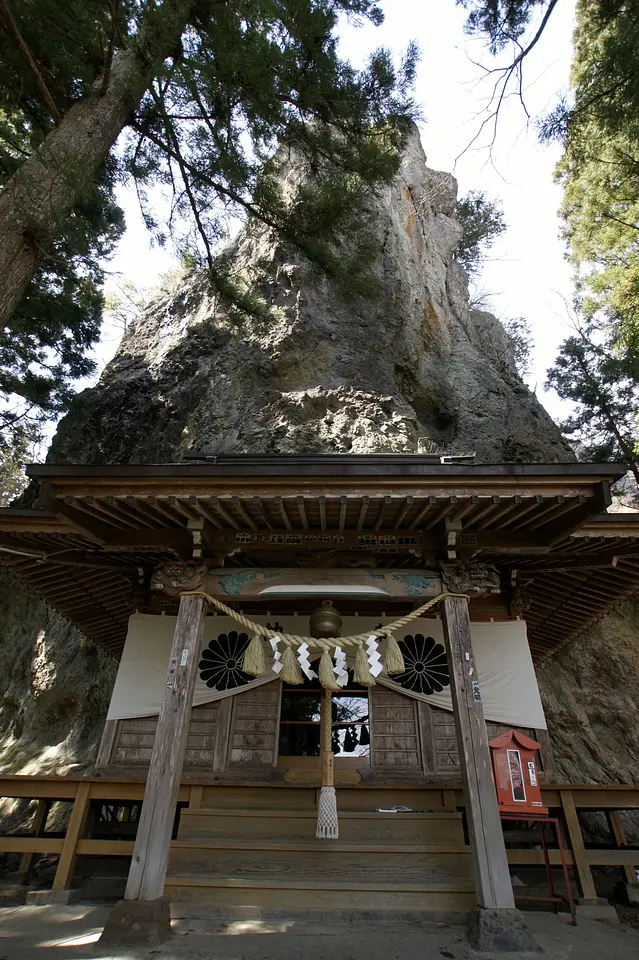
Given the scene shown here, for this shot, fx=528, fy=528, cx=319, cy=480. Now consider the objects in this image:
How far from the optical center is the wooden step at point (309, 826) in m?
5.80

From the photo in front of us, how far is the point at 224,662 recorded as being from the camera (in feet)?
23.7

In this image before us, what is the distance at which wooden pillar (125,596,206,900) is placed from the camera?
14.0 ft

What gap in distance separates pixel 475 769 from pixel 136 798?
3.90 m

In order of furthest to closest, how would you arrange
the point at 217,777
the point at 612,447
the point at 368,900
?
1. the point at 612,447
2. the point at 217,777
3. the point at 368,900

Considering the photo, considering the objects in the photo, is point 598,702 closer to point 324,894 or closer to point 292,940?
point 324,894

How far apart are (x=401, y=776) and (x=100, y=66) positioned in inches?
407

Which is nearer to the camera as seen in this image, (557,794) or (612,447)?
(557,794)

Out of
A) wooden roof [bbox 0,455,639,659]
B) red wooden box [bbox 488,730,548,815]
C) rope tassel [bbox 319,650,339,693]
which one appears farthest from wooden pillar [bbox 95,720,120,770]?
red wooden box [bbox 488,730,548,815]

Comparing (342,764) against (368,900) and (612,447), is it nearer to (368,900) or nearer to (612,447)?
(368,900)

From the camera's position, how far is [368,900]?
473 centimetres

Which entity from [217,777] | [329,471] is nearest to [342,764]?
[217,777]

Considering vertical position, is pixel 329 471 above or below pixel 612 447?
below

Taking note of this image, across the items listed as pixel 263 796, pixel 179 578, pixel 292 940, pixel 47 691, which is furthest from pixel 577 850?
pixel 47 691

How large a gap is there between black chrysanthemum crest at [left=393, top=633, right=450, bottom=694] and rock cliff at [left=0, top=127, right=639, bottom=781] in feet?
17.6
